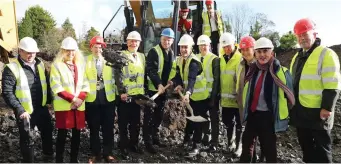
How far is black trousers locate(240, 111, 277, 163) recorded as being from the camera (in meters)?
4.21

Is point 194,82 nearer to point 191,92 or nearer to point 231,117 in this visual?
point 191,92

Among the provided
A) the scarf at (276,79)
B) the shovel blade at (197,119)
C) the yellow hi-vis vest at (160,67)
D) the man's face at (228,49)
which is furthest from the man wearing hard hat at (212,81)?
the scarf at (276,79)

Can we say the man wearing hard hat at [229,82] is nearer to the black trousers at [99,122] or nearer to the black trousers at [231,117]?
the black trousers at [231,117]

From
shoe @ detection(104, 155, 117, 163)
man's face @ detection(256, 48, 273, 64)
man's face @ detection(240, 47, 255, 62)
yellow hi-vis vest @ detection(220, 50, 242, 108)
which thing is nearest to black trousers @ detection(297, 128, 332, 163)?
man's face @ detection(256, 48, 273, 64)

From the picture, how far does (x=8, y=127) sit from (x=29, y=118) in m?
2.49

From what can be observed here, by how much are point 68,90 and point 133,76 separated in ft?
3.73

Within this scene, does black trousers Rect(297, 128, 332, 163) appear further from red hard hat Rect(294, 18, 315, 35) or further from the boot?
the boot

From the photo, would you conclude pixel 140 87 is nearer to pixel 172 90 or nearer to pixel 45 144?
pixel 172 90

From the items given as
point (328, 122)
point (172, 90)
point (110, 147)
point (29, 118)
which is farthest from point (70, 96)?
point (328, 122)

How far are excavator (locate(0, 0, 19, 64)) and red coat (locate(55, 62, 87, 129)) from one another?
2563mm

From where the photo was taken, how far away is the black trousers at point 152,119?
18.8 ft

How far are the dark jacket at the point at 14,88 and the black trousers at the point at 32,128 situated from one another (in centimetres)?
11

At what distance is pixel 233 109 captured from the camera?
5730mm

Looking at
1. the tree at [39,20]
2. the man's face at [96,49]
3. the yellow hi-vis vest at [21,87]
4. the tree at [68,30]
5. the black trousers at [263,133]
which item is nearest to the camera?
the black trousers at [263,133]
